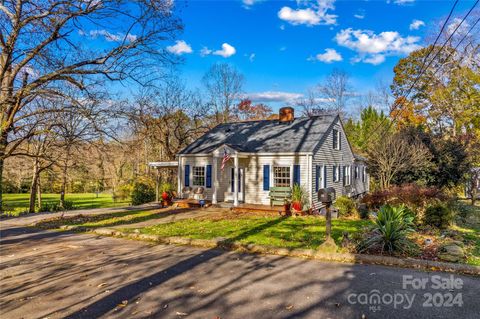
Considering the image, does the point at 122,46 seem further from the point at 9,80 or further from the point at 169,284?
the point at 169,284

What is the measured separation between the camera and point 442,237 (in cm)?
883

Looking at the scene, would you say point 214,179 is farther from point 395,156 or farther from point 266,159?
point 395,156

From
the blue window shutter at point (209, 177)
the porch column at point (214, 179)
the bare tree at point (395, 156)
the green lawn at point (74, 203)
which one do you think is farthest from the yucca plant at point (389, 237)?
the green lawn at point (74, 203)

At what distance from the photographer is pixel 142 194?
21.3 meters

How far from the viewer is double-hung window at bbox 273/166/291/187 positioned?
16.6 meters

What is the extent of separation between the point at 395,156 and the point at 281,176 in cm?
722

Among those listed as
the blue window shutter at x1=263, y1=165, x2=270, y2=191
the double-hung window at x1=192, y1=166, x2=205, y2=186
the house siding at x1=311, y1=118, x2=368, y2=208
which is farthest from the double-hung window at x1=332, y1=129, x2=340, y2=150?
the double-hung window at x1=192, y1=166, x2=205, y2=186

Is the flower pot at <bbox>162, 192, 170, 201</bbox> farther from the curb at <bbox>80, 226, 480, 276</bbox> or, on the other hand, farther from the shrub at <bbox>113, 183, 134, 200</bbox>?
the shrub at <bbox>113, 183, 134, 200</bbox>

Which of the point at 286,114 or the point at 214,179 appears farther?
the point at 286,114

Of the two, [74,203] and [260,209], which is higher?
[260,209]

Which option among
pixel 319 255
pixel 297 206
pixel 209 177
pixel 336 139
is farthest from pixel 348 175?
pixel 319 255

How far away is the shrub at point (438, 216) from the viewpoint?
425 inches

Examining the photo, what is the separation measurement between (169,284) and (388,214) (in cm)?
547

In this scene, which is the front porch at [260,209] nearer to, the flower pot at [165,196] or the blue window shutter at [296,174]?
the blue window shutter at [296,174]
